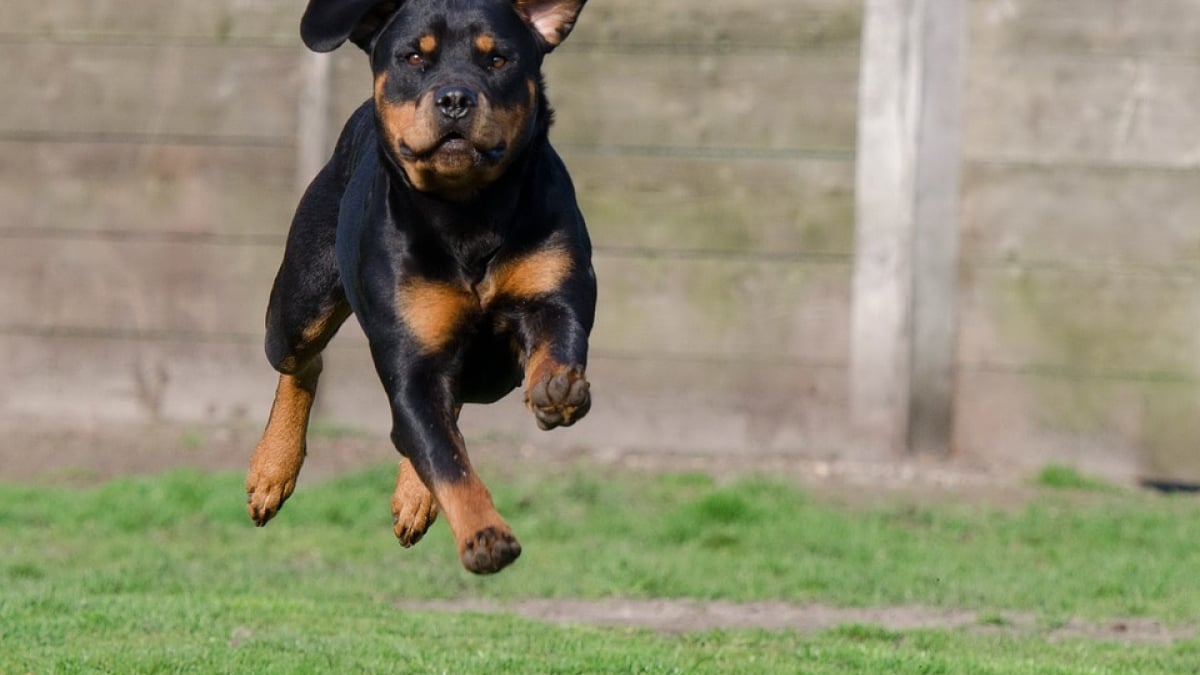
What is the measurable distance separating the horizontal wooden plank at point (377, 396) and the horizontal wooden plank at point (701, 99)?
1.12m

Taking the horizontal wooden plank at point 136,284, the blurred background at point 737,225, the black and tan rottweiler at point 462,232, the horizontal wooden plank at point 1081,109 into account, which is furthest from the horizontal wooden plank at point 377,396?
the black and tan rottweiler at point 462,232

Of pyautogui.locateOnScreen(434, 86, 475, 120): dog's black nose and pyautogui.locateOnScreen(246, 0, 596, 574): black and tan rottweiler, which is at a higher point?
pyautogui.locateOnScreen(434, 86, 475, 120): dog's black nose

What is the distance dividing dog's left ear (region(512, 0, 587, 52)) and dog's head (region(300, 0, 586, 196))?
21mm

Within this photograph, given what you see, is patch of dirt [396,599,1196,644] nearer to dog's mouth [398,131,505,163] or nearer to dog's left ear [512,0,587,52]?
dog's left ear [512,0,587,52]

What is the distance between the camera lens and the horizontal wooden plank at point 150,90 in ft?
33.8

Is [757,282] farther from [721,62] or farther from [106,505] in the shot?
[106,505]

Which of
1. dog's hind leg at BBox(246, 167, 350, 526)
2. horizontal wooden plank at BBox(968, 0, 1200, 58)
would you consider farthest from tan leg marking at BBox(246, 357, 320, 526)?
horizontal wooden plank at BBox(968, 0, 1200, 58)

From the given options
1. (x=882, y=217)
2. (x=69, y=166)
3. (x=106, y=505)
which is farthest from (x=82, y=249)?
(x=882, y=217)

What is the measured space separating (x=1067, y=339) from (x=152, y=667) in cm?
545

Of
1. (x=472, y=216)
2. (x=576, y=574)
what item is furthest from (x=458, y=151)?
(x=576, y=574)

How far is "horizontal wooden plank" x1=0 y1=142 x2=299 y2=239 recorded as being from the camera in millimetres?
10305

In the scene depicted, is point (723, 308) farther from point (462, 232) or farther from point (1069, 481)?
point (462, 232)

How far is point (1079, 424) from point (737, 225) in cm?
191

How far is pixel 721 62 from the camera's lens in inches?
391
